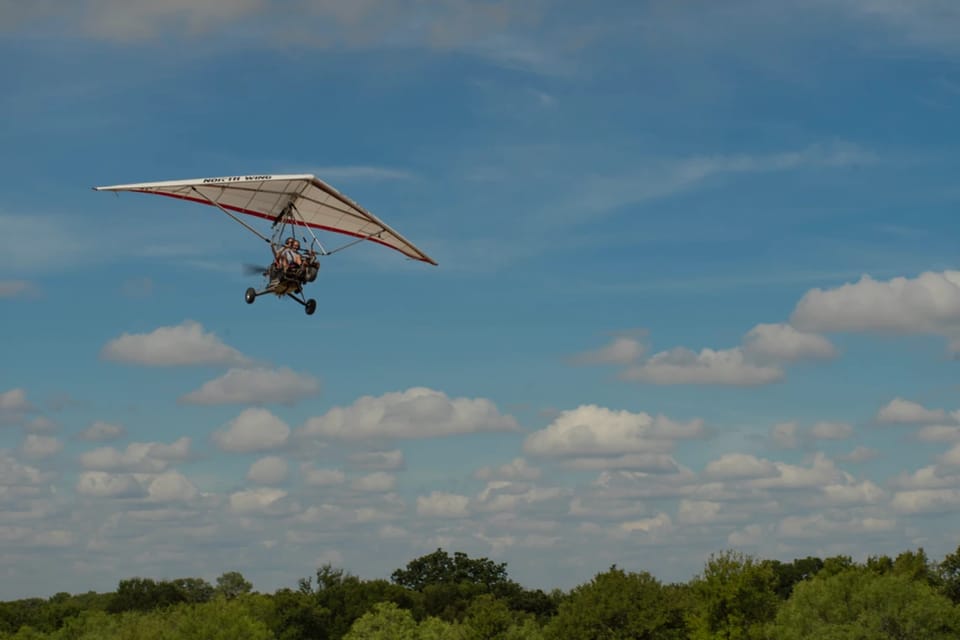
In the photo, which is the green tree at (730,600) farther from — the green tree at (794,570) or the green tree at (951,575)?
the green tree at (794,570)

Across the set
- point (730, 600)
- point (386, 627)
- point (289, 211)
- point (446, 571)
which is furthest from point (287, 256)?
point (446, 571)

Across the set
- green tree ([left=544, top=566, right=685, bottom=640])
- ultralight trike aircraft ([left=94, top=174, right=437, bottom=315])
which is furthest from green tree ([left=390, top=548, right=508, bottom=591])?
ultralight trike aircraft ([left=94, top=174, right=437, bottom=315])

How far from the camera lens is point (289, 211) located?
5138cm

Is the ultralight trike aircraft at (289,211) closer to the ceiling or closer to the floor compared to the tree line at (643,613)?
closer to the ceiling

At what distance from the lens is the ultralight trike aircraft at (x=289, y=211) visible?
4781cm

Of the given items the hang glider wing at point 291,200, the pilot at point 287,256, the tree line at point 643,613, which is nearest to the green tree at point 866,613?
the tree line at point 643,613

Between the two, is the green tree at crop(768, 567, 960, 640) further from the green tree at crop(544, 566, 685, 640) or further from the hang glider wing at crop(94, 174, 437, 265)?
the hang glider wing at crop(94, 174, 437, 265)

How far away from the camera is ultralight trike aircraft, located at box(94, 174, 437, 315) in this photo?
47.8 metres

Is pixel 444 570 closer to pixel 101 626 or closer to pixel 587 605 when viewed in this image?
pixel 101 626

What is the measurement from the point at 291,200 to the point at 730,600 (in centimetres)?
4297

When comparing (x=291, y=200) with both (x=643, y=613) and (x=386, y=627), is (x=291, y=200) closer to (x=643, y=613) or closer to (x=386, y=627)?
(x=643, y=613)

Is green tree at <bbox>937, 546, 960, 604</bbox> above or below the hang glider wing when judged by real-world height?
below

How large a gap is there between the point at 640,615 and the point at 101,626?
229 feet

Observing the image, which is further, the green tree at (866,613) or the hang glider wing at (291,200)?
the green tree at (866,613)
